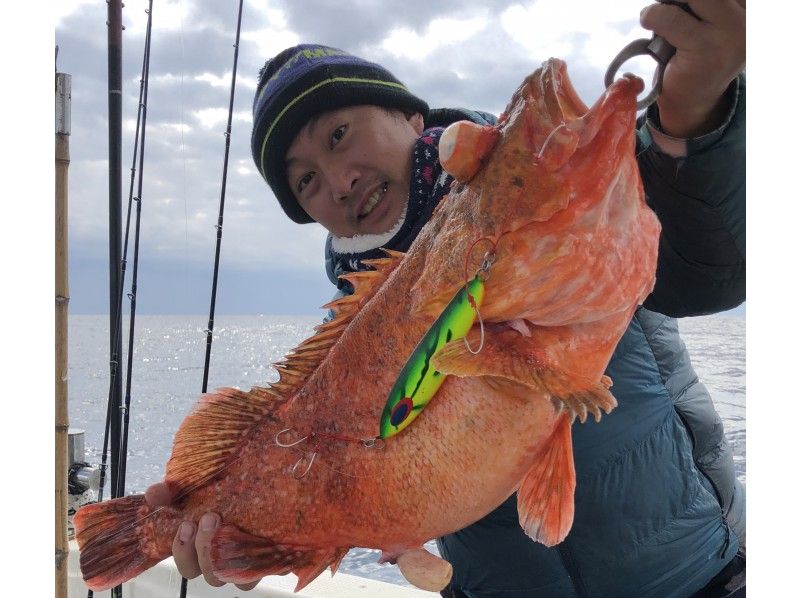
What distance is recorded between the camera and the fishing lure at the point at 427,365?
2.60 ft

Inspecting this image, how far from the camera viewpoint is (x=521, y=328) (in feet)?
2.83

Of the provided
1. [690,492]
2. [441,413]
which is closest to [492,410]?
[441,413]

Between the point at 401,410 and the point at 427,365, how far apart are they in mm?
111


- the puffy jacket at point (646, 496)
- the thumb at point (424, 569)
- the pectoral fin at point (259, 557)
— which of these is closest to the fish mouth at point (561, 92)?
the puffy jacket at point (646, 496)

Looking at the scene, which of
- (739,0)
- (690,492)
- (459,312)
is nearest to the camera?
(739,0)

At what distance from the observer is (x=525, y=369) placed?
82 cm

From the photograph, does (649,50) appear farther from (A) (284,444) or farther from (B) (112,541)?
(B) (112,541)

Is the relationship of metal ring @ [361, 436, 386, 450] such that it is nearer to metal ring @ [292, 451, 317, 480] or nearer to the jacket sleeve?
metal ring @ [292, 451, 317, 480]

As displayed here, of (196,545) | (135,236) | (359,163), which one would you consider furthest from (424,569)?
(135,236)

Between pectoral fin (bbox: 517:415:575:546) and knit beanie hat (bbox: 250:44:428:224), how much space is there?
91cm

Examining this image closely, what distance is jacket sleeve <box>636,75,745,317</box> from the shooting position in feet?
2.75

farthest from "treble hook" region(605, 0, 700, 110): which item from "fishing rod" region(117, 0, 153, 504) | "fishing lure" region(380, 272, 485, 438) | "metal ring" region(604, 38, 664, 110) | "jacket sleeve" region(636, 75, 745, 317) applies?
"fishing rod" region(117, 0, 153, 504)
